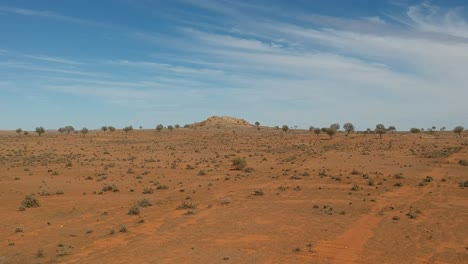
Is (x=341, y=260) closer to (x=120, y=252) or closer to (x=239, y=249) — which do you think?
(x=239, y=249)

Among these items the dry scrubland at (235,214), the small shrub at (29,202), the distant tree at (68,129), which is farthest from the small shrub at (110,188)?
the distant tree at (68,129)

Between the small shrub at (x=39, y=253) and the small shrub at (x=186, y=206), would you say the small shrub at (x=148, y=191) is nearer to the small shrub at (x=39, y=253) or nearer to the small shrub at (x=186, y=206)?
the small shrub at (x=186, y=206)

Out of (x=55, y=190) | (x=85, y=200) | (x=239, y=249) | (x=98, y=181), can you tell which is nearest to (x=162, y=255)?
(x=239, y=249)

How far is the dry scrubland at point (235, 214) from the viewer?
14.9m

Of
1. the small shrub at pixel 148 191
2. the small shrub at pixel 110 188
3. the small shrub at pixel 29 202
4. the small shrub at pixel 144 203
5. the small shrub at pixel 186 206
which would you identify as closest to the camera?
the small shrub at pixel 186 206

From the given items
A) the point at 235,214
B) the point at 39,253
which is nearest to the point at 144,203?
the point at 235,214

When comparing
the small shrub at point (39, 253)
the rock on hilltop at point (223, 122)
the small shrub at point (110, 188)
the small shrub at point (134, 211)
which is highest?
the rock on hilltop at point (223, 122)

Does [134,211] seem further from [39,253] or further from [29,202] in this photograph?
[39,253]

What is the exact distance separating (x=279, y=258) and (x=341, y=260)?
205 cm

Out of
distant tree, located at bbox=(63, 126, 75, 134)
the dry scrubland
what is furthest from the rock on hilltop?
the dry scrubland

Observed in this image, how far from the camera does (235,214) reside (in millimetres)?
21312

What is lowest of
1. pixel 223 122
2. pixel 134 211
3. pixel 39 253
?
pixel 39 253

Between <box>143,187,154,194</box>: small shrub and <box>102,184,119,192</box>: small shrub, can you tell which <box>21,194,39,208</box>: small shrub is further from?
<box>143,187,154,194</box>: small shrub

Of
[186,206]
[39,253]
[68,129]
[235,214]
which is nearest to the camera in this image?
[39,253]
